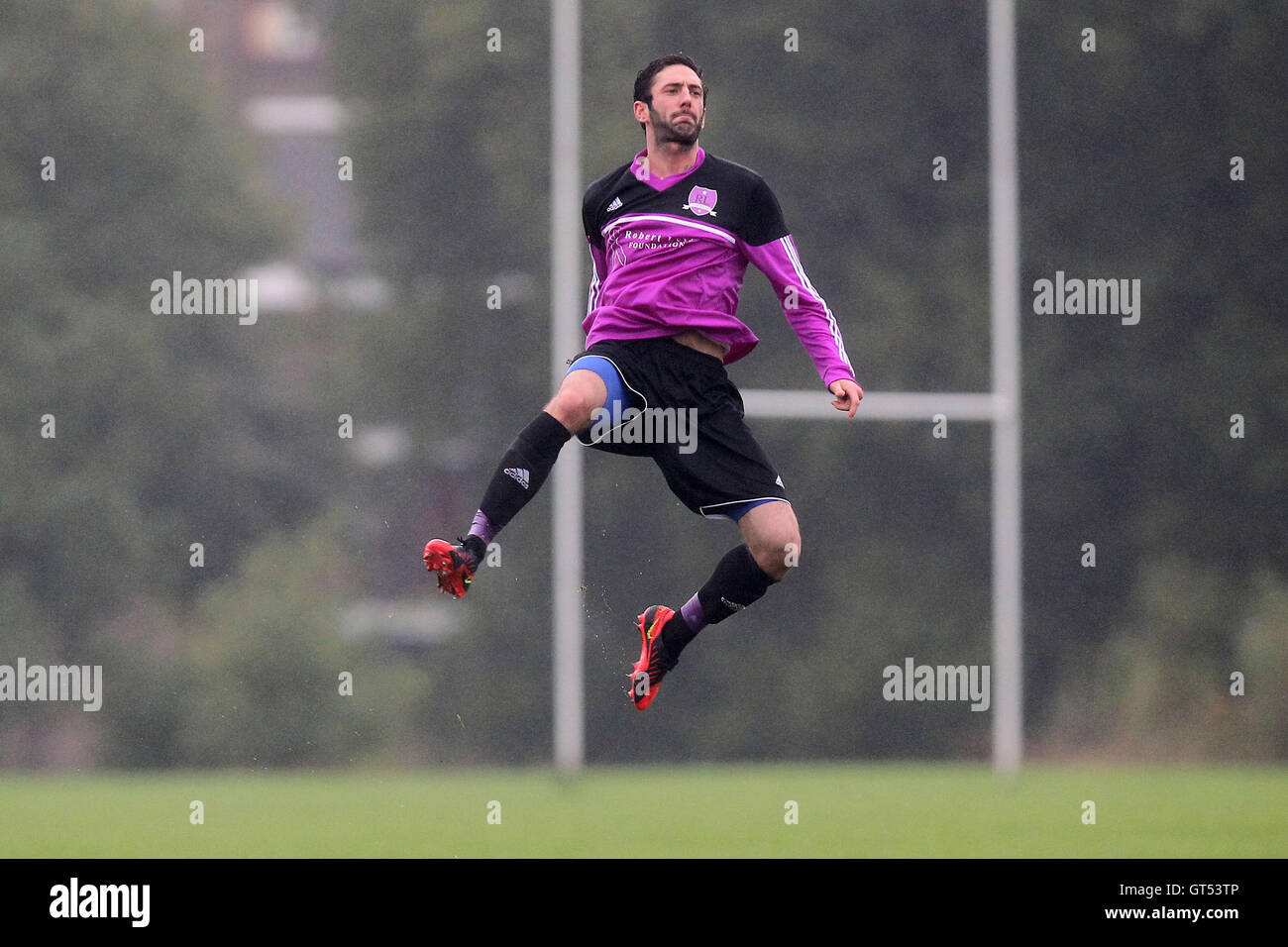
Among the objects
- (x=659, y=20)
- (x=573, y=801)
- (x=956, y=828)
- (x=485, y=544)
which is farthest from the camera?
(x=659, y=20)

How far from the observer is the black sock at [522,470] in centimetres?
603

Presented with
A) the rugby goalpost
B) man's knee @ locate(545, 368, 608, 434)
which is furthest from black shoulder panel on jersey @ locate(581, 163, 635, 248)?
the rugby goalpost

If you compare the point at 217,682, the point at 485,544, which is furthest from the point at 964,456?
the point at 485,544

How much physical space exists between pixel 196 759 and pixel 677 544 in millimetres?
3104

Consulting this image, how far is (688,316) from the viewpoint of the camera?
248 inches

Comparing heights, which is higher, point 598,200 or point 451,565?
point 598,200

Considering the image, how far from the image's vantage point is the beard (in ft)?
20.3

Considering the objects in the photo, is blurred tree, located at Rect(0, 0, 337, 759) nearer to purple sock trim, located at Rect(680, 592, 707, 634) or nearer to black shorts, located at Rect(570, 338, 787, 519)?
purple sock trim, located at Rect(680, 592, 707, 634)

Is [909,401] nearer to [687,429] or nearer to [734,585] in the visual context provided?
[734,585]

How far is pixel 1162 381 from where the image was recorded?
1251 centimetres

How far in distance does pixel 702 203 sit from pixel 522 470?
1002 mm

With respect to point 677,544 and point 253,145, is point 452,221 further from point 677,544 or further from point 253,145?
point 677,544

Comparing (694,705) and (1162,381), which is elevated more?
(1162,381)

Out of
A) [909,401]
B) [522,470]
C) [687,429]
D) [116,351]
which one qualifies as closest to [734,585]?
[687,429]
